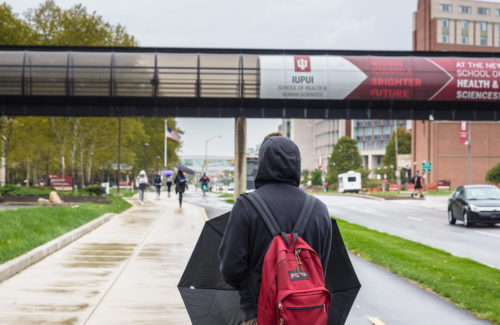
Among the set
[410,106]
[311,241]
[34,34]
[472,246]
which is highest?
[34,34]

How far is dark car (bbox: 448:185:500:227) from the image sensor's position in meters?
21.0

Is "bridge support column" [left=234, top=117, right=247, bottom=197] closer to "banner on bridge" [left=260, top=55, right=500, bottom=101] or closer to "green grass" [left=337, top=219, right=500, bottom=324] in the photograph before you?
"banner on bridge" [left=260, top=55, right=500, bottom=101]

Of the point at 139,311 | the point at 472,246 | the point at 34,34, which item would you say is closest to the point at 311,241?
the point at 139,311

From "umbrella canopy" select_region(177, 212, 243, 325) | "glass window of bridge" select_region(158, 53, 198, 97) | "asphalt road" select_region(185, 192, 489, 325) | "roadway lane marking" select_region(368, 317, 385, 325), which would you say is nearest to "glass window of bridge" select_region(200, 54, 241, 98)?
"glass window of bridge" select_region(158, 53, 198, 97)

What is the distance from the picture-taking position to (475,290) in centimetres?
912

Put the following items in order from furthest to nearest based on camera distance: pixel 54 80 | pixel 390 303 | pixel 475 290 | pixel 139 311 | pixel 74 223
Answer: pixel 54 80, pixel 74 223, pixel 475 290, pixel 390 303, pixel 139 311

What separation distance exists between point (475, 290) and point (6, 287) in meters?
6.42

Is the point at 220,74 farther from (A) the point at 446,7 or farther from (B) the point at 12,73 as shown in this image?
(A) the point at 446,7

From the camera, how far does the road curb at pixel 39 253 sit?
950 cm

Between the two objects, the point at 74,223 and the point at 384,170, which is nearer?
the point at 74,223

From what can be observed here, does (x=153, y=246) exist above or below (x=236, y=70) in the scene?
below

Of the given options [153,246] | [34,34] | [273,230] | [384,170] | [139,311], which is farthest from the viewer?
[384,170]

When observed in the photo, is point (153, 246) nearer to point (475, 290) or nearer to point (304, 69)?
point (475, 290)

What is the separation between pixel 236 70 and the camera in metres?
31.3
